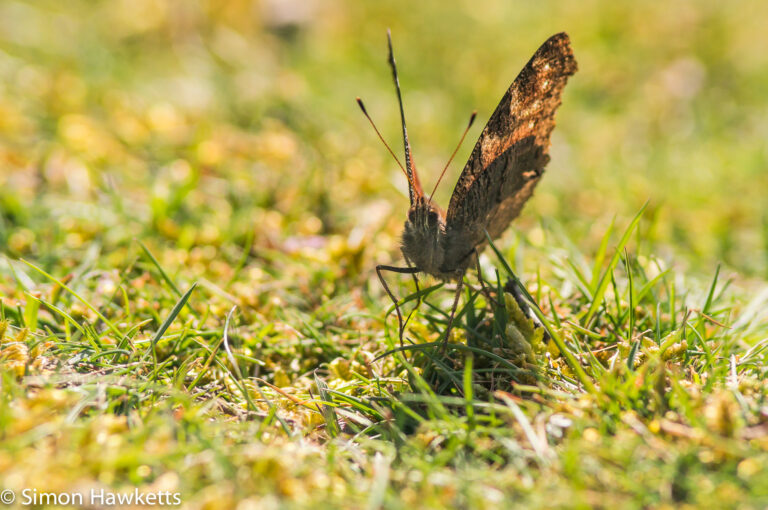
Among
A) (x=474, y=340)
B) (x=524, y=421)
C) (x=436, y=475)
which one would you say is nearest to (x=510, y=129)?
(x=474, y=340)

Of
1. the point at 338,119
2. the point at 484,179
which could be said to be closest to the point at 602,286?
the point at 484,179

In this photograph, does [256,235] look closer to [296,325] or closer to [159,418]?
[296,325]

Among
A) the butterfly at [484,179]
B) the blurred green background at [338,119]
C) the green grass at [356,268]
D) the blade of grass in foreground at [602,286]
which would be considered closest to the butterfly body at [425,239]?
the butterfly at [484,179]

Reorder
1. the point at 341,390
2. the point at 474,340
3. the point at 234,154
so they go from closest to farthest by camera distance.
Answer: the point at 341,390
the point at 474,340
the point at 234,154

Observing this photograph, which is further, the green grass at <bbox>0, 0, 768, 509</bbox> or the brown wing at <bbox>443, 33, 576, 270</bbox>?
the brown wing at <bbox>443, 33, 576, 270</bbox>

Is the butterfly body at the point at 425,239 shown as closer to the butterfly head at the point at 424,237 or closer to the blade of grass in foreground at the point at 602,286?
the butterfly head at the point at 424,237

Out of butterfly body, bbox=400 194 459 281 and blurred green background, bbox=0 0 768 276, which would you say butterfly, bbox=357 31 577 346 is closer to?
butterfly body, bbox=400 194 459 281

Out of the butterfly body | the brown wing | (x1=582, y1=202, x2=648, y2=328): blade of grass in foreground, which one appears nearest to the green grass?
(x1=582, y1=202, x2=648, y2=328): blade of grass in foreground

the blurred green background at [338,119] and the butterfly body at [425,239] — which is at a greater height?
the blurred green background at [338,119]
